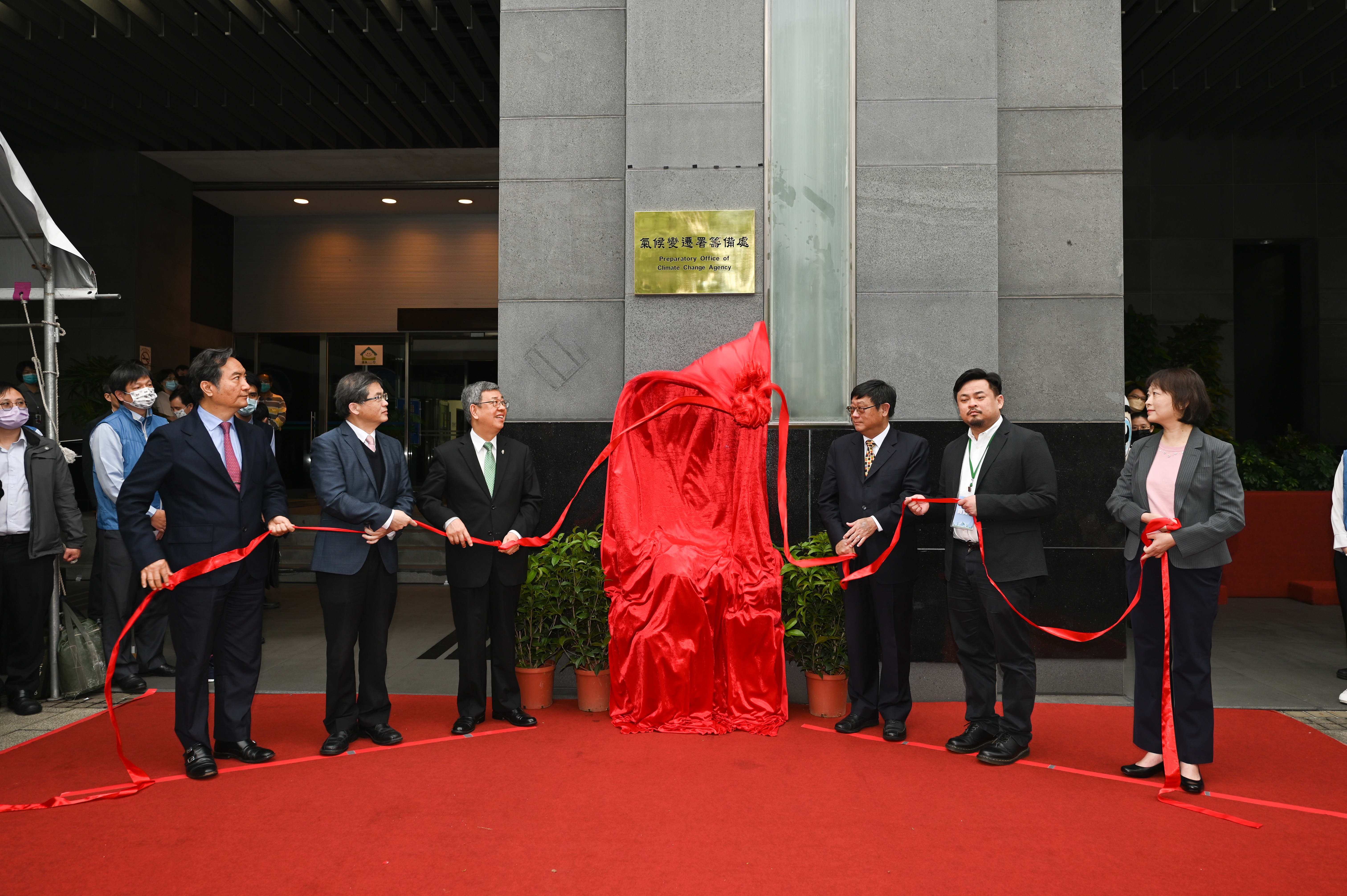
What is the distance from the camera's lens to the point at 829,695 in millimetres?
4090

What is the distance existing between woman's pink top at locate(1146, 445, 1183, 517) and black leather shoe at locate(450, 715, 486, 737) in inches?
115

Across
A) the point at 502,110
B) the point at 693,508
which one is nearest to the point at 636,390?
the point at 693,508

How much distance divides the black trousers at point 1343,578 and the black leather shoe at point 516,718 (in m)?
4.28

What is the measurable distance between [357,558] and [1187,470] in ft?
10.8

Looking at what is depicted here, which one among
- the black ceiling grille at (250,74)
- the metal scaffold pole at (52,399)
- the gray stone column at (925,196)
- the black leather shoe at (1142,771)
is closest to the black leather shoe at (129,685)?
the metal scaffold pole at (52,399)

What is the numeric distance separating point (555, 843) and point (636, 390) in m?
2.13

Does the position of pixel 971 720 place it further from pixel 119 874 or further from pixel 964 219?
pixel 119 874

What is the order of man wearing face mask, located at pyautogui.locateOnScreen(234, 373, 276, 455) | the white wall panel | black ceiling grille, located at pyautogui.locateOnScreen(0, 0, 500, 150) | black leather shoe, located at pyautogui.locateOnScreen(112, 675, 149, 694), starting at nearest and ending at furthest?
1. black leather shoe, located at pyautogui.locateOnScreen(112, 675, 149, 694)
2. man wearing face mask, located at pyautogui.locateOnScreen(234, 373, 276, 455)
3. black ceiling grille, located at pyautogui.locateOnScreen(0, 0, 500, 150)
4. the white wall panel

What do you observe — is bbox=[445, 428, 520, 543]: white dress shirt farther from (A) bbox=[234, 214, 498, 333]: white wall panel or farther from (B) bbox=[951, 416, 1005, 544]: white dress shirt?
(A) bbox=[234, 214, 498, 333]: white wall panel

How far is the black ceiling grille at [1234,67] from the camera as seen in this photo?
24.2ft

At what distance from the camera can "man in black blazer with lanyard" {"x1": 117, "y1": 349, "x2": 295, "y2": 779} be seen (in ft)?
11.2

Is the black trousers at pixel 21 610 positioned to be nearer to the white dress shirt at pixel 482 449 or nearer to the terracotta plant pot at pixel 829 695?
the white dress shirt at pixel 482 449

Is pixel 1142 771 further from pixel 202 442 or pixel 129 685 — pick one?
pixel 129 685

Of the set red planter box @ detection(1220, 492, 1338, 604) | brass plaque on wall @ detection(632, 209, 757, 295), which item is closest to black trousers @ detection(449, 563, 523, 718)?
brass plaque on wall @ detection(632, 209, 757, 295)
